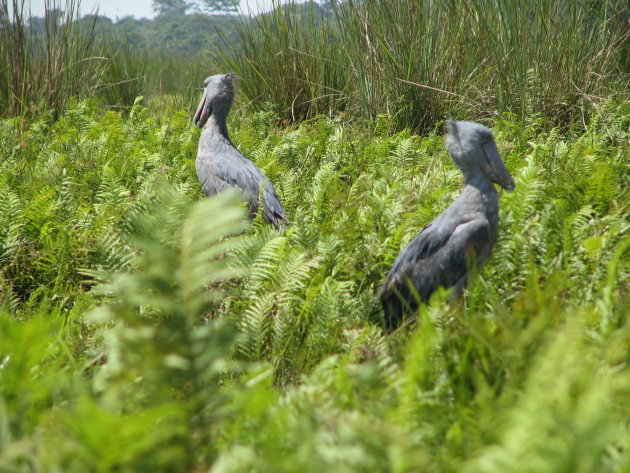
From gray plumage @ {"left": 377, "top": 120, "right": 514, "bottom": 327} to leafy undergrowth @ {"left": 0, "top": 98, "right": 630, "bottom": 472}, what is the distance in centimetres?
11

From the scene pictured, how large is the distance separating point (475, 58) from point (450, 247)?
131 inches

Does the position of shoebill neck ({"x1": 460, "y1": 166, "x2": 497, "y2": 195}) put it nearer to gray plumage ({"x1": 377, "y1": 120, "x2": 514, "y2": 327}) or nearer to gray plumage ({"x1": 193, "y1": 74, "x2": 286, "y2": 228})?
gray plumage ({"x1": 377, "y1": 120, "x2": 514, "y2": 327})

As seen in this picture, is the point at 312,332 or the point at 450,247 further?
the point at 450,247

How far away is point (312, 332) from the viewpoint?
199 centimetres

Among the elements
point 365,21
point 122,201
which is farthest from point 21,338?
point 365,21

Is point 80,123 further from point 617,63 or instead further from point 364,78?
point 617,63

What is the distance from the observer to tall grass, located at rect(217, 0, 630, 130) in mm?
4543

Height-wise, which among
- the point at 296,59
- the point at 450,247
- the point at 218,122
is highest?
the point at 296,59

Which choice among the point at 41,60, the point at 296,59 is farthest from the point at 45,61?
the point at 296,59

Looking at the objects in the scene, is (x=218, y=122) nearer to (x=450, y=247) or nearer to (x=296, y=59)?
(x=296, y=59)

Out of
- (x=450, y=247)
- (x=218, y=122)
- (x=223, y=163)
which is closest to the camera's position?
(x=450, y=247)

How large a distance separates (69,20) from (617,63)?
18.8 ft

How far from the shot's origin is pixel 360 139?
16.4 ft

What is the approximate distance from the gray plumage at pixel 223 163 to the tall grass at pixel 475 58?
145 centimetres
